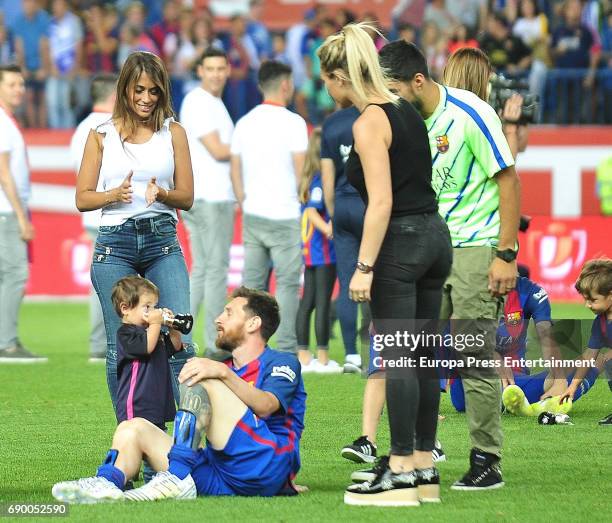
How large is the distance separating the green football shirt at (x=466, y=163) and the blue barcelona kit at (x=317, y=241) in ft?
16.8

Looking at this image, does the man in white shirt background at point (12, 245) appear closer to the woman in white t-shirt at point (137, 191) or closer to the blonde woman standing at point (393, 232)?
the woman in white t-shirt at point (137, 191)

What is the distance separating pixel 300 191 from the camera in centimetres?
1189

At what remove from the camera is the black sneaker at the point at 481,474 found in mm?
6539

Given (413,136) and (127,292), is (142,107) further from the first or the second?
(413,136)

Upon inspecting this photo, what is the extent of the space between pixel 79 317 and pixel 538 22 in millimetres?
8725

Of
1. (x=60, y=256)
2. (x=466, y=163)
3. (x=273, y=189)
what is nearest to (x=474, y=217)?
(x=466, y=163)

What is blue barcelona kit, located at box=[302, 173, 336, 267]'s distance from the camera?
11961 mm

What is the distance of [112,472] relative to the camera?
6172 millimetres

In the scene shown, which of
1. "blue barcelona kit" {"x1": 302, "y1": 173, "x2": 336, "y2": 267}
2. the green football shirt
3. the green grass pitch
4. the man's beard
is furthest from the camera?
"blue barcelona kit" {"x1": 302, "y1": 173, "x2": 336, "y2": 267}

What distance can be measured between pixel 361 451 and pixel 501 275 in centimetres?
134

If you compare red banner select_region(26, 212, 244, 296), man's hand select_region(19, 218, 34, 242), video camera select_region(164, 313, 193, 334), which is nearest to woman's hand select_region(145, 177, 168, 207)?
video camera select_region(164, 313, 193, 334)

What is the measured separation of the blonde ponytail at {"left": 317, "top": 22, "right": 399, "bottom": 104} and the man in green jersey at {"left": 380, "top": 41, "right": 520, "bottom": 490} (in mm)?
711

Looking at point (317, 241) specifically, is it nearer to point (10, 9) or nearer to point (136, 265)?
point (136, 265)

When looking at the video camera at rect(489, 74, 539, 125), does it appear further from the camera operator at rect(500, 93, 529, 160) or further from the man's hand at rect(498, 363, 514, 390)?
the man's hand at rect(498, 363, 514, 390)
